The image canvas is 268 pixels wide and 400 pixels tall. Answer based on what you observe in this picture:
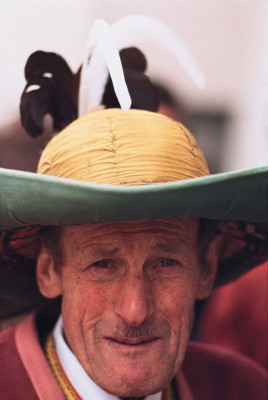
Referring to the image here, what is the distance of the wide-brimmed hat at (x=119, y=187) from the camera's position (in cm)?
144

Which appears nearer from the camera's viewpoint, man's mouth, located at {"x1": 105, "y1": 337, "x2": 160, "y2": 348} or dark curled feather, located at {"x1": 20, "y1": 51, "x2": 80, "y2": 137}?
man's mouth, located at {"x1": 105, "y1": 337, "x2": 160, "y2": 348}

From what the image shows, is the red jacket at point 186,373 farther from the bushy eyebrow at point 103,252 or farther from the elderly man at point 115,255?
the bushy eyebrow at point 103,252

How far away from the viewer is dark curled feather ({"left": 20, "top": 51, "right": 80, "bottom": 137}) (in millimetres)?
2041

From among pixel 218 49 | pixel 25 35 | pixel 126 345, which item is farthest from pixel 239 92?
pixel 126 345

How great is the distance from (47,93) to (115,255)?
78cm

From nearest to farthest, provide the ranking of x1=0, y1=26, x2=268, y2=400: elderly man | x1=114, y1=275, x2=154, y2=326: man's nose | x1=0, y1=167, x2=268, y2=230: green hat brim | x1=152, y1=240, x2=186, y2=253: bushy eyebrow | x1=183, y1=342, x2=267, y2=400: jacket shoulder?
x1=0, y1=167, x2=268, y2=230: green hat brim, x1=0, y1=26, x2=268, y2=400: elderly man, x1=114, y1=275, x2=154, y2=326: man's nose, x1=152, y1=240, x2=186, y2=253: bushy eyebrow, x1=183, y1=342, x2=267, y2=400: jacket shoulder

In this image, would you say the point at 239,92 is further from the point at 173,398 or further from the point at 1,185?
the point at 1,185

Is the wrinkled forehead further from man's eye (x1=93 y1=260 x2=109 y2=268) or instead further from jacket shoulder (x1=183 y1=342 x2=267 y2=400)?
jacket shoulder (x1=183 y1=342 x2=267 y2=400)

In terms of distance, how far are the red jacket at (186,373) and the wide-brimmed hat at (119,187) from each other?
308 mm

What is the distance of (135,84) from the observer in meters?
2.17

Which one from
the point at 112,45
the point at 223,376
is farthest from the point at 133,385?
the point at 112,45

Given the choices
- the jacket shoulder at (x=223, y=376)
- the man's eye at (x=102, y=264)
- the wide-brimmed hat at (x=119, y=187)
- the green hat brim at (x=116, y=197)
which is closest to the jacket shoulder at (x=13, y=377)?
the wide-brimmed hat at (x=119, y=187)

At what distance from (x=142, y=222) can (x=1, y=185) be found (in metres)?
0.48

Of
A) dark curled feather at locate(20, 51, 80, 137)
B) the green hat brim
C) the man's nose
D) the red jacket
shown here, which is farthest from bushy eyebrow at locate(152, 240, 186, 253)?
dark curled feather at locate(20, 51, 80, 137)
